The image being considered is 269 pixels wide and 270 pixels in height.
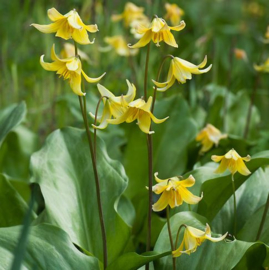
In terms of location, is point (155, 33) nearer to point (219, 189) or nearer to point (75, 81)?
point (75, 81)

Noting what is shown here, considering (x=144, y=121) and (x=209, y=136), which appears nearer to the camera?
(x=144, y=121)

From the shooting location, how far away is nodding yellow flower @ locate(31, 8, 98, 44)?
1449 mm

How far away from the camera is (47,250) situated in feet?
5.12

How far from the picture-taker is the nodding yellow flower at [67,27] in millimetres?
1449

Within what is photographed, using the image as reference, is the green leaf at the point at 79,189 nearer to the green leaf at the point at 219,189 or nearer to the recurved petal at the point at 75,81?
the green leaf at the point at 219,189

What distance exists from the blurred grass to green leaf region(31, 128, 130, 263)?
1.00 m

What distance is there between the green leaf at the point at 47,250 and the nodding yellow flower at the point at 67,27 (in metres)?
0.53

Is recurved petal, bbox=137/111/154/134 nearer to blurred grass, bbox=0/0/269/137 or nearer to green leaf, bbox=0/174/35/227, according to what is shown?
green leaf, bbox=0/174/35/227

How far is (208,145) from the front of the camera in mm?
2363

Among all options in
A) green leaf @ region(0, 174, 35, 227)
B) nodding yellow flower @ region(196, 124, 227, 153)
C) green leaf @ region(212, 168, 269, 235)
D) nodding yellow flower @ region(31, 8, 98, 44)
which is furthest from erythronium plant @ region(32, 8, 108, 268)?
nodding yellow flower @ region(196, 124, 227, 153)

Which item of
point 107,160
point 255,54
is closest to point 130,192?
point 107,160

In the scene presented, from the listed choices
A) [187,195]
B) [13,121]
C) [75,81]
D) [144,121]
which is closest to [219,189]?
[187,195]

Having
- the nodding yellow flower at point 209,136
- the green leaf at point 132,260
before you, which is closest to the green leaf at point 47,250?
the green leaf at point 132,260

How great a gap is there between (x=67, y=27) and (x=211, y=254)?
75 centimetres
